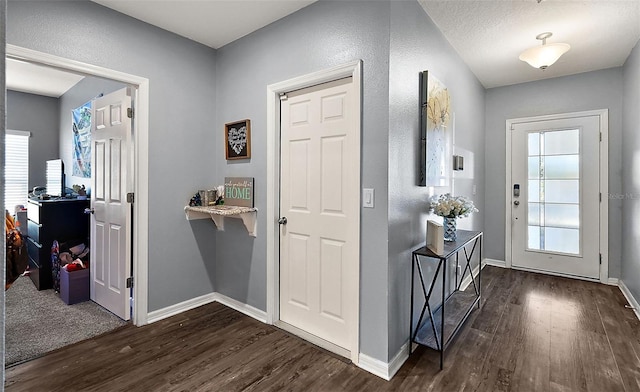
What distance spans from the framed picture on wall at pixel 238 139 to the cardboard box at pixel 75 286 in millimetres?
1948

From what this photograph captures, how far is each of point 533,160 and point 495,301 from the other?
219cm

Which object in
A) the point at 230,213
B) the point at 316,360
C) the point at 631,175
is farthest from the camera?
the point at 631,175

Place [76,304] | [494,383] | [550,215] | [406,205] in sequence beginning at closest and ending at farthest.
A: [494,383] < [406,205] < [76,304] < [550,215]

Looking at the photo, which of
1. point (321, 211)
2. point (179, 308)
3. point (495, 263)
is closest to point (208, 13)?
point (321, 211)

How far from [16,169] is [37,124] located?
78cm

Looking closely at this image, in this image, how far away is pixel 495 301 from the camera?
3.17 meters

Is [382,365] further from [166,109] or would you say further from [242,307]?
[166,109]

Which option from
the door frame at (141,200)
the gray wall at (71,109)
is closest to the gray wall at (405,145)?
the door frame at (141,200)

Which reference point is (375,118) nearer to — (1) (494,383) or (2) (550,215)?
(1) (494,383)

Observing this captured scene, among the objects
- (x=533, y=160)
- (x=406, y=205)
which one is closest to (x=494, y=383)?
(x=406, y=205)

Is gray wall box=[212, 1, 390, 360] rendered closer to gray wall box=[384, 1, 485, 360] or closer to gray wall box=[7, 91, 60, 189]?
gray wall box=[384, 1, 485, 360]

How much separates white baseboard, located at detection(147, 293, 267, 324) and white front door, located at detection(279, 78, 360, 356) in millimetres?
269

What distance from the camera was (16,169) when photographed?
184 inches

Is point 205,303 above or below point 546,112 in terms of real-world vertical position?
below
